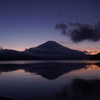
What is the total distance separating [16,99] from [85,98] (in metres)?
6.45

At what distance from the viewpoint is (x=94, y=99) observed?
12.5m

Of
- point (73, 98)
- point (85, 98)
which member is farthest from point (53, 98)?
point (85, 98)

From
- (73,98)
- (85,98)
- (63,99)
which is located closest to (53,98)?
(63,99)

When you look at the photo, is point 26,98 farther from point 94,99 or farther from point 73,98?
point 94,99

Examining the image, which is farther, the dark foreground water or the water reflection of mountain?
the water reflection of mountain

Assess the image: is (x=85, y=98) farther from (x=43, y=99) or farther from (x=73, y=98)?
(x=43, y=99)

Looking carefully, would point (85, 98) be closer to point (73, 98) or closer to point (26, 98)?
point (73, 98)

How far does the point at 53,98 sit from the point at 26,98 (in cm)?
253

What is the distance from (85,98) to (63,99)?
2190 mm

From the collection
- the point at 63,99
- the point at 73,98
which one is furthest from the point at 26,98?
the point at 73,98

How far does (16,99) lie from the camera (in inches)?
480

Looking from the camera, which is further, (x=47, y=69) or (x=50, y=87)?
(x=47, y=69)

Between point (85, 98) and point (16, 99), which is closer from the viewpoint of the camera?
point (16, 99)

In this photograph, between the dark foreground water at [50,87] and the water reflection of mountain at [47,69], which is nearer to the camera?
the dark foreground water at [50,87]
